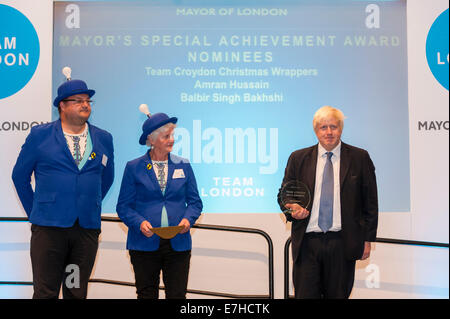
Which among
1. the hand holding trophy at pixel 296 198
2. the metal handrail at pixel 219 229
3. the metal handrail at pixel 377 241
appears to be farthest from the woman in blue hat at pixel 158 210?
the metal handrail at pixel 377 241

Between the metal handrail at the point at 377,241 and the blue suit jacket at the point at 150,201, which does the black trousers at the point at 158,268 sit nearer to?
the blue suit jacket at the point at 150,201

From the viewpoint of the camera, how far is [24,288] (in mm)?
4855

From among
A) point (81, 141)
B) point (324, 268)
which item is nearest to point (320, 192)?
point (324, 268)

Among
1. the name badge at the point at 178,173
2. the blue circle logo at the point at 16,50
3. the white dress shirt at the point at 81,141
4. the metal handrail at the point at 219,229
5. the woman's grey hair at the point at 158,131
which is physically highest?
the blue circle logo at the point at 16,50

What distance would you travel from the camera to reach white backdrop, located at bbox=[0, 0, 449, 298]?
15.8 ft

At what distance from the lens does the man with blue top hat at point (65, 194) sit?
3.46 meters

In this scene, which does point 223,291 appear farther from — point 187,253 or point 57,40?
point 57,40

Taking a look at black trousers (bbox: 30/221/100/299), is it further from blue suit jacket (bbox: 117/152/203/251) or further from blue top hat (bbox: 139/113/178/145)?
blue top hat (bbox: 139/113/178/145)

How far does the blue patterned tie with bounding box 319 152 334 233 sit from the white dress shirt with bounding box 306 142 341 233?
0.02m

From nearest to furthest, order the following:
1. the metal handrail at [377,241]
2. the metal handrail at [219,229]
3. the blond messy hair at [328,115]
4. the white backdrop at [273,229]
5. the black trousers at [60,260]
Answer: the black trousers at [60,260] < the blond messy hair at [328,115] < the metal handrail at [377,241] < the metal handrail at [219,229] < the white backdrop at [273,229]

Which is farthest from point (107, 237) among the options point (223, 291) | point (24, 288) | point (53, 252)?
point (53, 252)

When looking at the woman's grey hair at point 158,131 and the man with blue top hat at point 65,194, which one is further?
the woman's grey hair at point 158,131

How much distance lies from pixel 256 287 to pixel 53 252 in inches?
84.9

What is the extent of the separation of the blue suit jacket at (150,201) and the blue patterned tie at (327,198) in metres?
0.85
